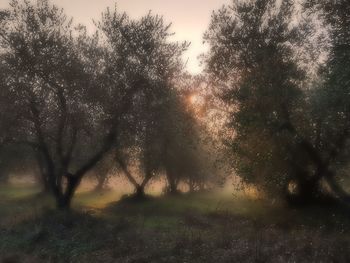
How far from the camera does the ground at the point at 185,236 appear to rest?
20797mm

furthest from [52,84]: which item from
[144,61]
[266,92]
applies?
[266,92]

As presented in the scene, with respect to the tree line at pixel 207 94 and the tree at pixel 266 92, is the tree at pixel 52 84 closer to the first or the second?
the tree line at pixel 207 94

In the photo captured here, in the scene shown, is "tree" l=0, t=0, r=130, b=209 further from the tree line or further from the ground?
the ground

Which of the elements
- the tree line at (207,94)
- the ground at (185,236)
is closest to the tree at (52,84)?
the tree line at (207,94)

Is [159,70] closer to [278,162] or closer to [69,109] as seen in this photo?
[69,109]

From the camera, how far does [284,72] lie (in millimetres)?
32594

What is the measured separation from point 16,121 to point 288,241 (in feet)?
80.3

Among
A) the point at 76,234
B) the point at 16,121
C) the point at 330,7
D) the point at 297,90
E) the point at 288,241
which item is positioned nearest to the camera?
the point at 288,241

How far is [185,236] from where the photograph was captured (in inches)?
998

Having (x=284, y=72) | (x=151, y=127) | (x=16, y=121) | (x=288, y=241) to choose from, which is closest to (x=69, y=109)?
(x=16, y=121)

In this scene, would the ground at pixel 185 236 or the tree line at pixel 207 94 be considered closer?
the ground at pixel 185 236

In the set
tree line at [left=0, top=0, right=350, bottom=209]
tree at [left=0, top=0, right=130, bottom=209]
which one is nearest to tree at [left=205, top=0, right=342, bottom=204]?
tree line at [left=0, top=0, right=350, bottom=209]

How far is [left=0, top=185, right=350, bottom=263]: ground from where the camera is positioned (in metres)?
20.8

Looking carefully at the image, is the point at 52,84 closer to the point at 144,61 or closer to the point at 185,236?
the point at 144,61
